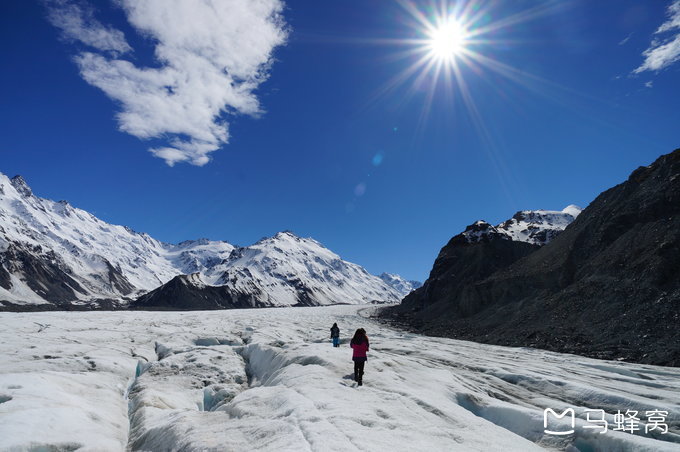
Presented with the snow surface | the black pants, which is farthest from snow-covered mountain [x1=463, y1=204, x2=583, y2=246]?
the black pants

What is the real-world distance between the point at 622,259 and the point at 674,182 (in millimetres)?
9973

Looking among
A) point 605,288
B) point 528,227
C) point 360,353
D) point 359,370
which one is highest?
point 528,227

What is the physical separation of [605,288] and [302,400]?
3200cm

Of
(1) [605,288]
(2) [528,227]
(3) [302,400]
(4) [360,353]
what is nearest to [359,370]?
(4) [360,353]

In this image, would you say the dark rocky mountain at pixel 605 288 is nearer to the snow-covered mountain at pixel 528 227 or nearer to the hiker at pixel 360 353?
the hiker at pixel 360 353

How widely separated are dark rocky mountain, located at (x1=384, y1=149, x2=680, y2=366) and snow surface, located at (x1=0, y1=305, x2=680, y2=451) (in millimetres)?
5479

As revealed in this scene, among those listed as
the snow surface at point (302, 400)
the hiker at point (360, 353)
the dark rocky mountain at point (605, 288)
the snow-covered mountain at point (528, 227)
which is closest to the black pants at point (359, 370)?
the hiker at point (360, 353)

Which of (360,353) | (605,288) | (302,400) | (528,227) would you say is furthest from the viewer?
(528,227)

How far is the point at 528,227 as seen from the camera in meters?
90.4

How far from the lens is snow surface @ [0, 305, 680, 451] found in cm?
907

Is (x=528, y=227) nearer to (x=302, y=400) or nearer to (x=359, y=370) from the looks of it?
(x=359, y=370)

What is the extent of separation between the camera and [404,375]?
16.7 m

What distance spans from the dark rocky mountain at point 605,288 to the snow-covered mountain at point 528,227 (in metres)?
29.6

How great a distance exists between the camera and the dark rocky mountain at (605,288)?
2567 cm
